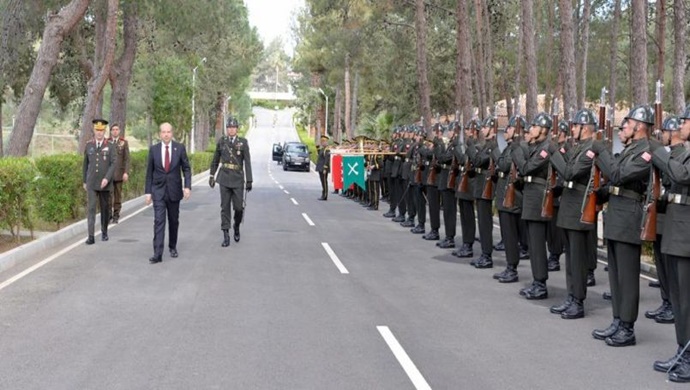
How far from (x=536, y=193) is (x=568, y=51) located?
10.1 meters

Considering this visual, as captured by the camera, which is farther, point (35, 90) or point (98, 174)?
point (35, 90)

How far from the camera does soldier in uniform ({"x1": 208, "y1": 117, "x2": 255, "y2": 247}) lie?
14.2 meters

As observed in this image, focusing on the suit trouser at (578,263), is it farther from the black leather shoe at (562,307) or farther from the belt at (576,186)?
the belt at (576,186)

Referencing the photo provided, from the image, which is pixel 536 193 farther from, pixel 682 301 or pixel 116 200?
pixel 116 200

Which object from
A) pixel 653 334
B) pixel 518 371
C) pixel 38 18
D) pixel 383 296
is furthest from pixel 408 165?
pixel 38 18

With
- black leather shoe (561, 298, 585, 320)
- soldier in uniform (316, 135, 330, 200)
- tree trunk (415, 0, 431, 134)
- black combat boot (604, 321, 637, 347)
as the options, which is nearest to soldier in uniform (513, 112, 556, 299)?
black leather shoe (561, 298, 585, 320)

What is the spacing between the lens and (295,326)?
7930 mm

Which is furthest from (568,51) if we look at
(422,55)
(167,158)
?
(167,158)

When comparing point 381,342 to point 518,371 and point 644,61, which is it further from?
point 644,61

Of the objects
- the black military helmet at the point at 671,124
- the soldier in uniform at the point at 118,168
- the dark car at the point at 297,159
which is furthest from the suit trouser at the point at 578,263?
the dark car at the point at 297,159

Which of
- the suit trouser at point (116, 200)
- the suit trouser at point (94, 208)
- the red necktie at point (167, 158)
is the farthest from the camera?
the suit trouser at point (116, 200)

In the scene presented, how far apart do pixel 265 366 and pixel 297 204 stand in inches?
730

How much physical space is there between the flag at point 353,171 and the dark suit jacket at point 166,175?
12120 mm

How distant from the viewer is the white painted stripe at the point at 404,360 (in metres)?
6.13
